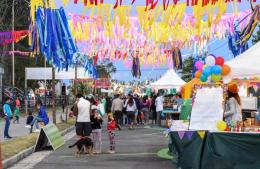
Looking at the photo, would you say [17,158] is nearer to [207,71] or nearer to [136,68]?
[207,71]

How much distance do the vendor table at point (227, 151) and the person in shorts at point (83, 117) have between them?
5.37m

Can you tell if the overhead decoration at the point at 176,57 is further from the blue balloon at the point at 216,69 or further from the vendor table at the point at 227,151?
the vendor table at the point at 227,151

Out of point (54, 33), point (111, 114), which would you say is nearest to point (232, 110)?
point (54, 33)

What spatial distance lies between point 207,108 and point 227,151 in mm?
1760

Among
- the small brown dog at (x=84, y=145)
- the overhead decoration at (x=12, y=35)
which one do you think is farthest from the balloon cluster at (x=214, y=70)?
the overhead decoration at (x=12, y=35)

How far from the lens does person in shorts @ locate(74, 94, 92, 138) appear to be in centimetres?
1622

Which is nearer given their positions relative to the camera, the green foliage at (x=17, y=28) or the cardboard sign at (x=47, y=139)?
the cardboard sign at (x=47, y=139)

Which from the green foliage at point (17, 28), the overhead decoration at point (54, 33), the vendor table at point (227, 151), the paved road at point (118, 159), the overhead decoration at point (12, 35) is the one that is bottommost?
the paved road at point (118, 159)

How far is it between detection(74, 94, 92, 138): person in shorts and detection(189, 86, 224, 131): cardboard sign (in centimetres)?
458

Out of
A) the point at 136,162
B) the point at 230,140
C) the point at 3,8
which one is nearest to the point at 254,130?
the point at 230,140

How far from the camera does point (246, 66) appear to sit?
12.2 m

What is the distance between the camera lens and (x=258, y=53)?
42.0ft

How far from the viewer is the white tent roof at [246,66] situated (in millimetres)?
11977

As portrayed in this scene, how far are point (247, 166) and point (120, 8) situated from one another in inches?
205
